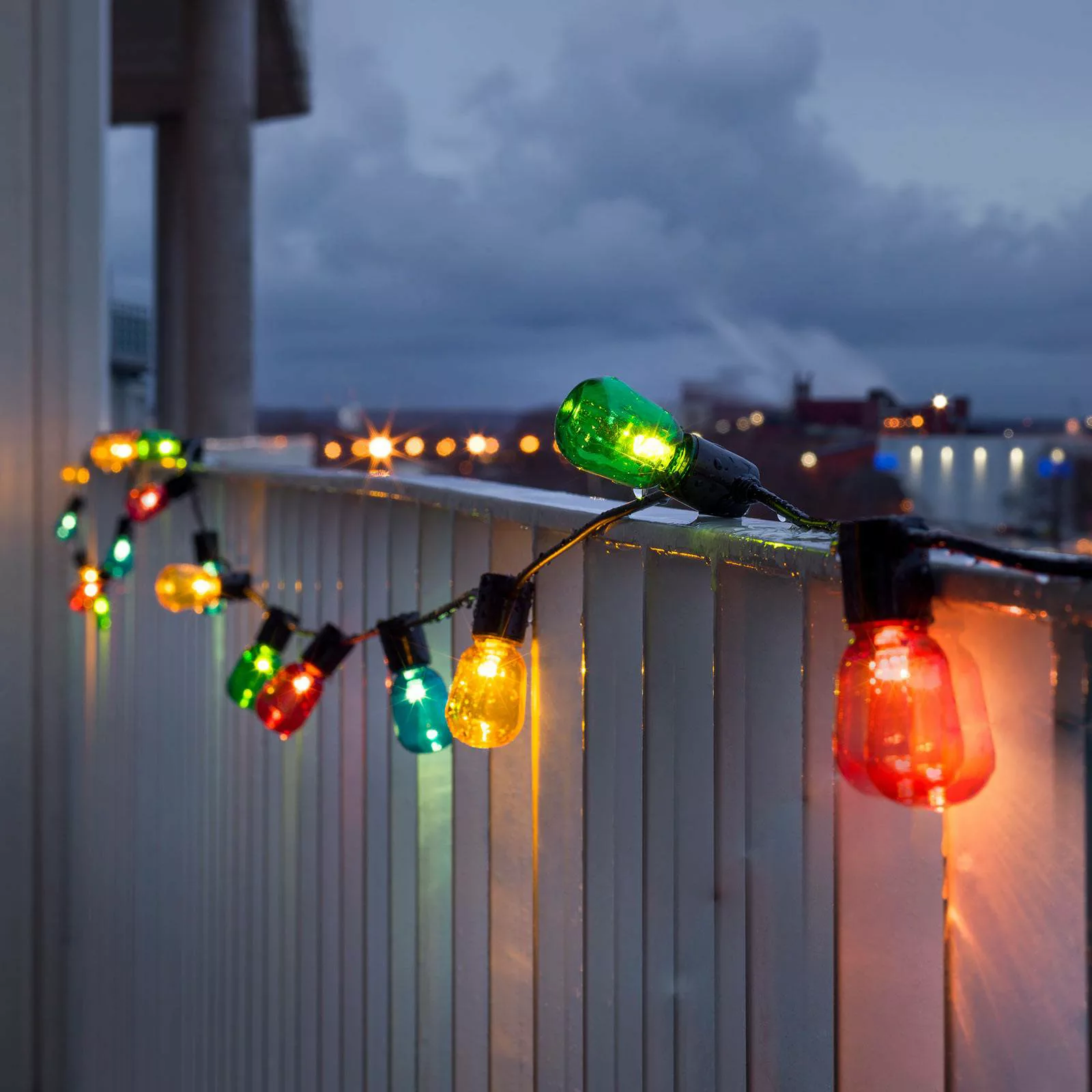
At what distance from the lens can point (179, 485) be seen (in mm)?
1974

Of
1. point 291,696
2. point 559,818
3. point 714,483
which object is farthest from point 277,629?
point 714,483

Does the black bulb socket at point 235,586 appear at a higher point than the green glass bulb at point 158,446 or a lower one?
lower

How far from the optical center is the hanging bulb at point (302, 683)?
1.11m

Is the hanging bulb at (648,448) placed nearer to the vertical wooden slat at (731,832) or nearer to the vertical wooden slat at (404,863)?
the vertical wooden slat at (731,832)

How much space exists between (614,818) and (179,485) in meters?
1.34

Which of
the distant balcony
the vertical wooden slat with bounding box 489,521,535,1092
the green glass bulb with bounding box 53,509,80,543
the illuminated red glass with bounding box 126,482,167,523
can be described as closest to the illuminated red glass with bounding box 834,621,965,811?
the vertical wooden slat with bounding box 489,521,535,1092

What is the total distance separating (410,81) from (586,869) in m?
17.3

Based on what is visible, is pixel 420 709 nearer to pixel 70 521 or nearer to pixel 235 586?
pixel 235 586

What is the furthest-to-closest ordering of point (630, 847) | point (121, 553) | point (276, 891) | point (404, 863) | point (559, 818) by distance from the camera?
point (121, 553) < point (276, 891) < point (404, 863) < point (559, 818) < point (630, 847)

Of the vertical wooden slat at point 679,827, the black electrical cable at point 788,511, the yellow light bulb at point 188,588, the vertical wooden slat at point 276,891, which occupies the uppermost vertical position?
the black electrical cable at point 788,511

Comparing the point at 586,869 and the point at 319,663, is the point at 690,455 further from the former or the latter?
the point at 319,663

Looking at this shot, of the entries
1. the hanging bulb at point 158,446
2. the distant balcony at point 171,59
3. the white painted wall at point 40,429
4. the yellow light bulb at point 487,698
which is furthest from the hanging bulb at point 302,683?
the distant balcony at point 171,59

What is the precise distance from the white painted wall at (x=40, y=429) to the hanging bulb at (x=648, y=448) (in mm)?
2524

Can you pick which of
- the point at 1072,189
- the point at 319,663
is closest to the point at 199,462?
the point at 319,663
